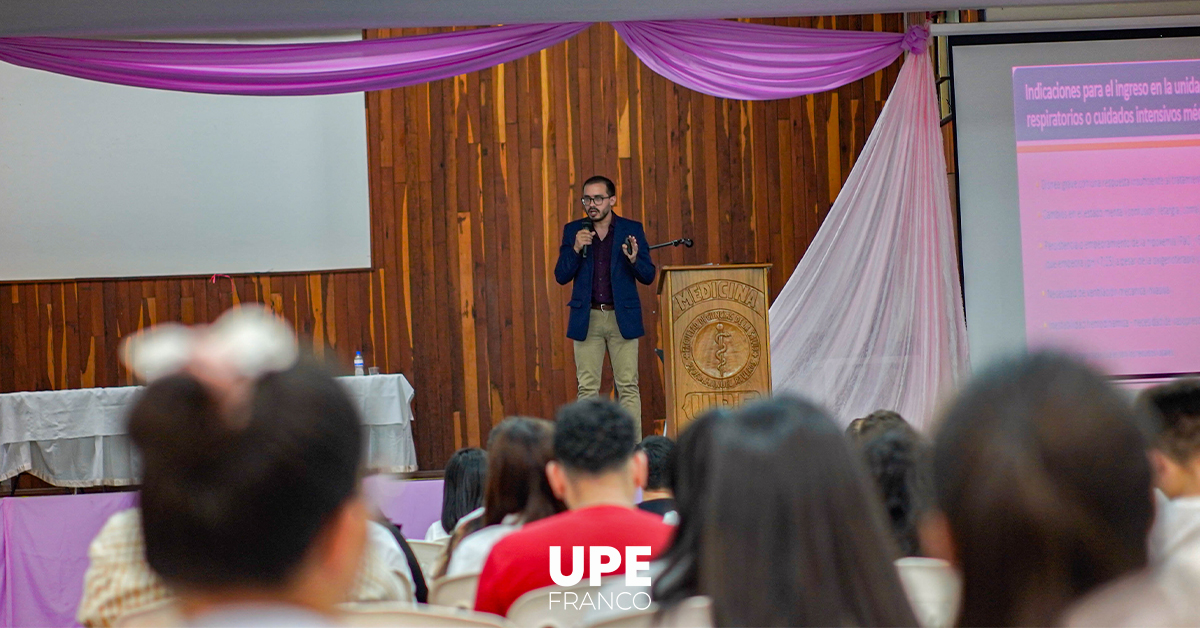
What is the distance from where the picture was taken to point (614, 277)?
18.4ft

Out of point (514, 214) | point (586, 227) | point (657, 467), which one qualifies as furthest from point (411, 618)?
point (514, 214)

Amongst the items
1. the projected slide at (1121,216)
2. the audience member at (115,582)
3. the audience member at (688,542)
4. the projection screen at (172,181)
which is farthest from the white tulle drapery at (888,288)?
the audience member at (688,542)

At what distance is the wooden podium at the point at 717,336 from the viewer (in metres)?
4.64

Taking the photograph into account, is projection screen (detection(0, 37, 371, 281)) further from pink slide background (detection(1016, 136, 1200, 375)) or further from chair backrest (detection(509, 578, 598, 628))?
chair backrest (detection(509, 578, 598, 628))

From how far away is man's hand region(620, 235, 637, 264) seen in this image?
538 centimetres

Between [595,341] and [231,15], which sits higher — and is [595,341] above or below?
below

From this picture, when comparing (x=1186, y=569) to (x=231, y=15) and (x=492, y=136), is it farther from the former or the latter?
(x=492, y=136)

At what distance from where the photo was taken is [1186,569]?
4.10ft

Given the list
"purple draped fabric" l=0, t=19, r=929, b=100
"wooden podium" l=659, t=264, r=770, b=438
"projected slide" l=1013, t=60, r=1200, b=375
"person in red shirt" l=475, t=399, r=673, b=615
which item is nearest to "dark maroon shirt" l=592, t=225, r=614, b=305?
"wooden podium" l=659, t=264, r=770, b=438

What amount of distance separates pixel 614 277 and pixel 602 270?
0.15 metres

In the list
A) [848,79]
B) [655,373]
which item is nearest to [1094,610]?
[848,79]

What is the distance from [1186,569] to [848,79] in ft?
12.1

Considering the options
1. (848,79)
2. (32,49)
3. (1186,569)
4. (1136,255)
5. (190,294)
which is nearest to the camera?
(1186,569)

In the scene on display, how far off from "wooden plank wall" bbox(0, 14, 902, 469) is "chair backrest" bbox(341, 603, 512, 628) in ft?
18.2
